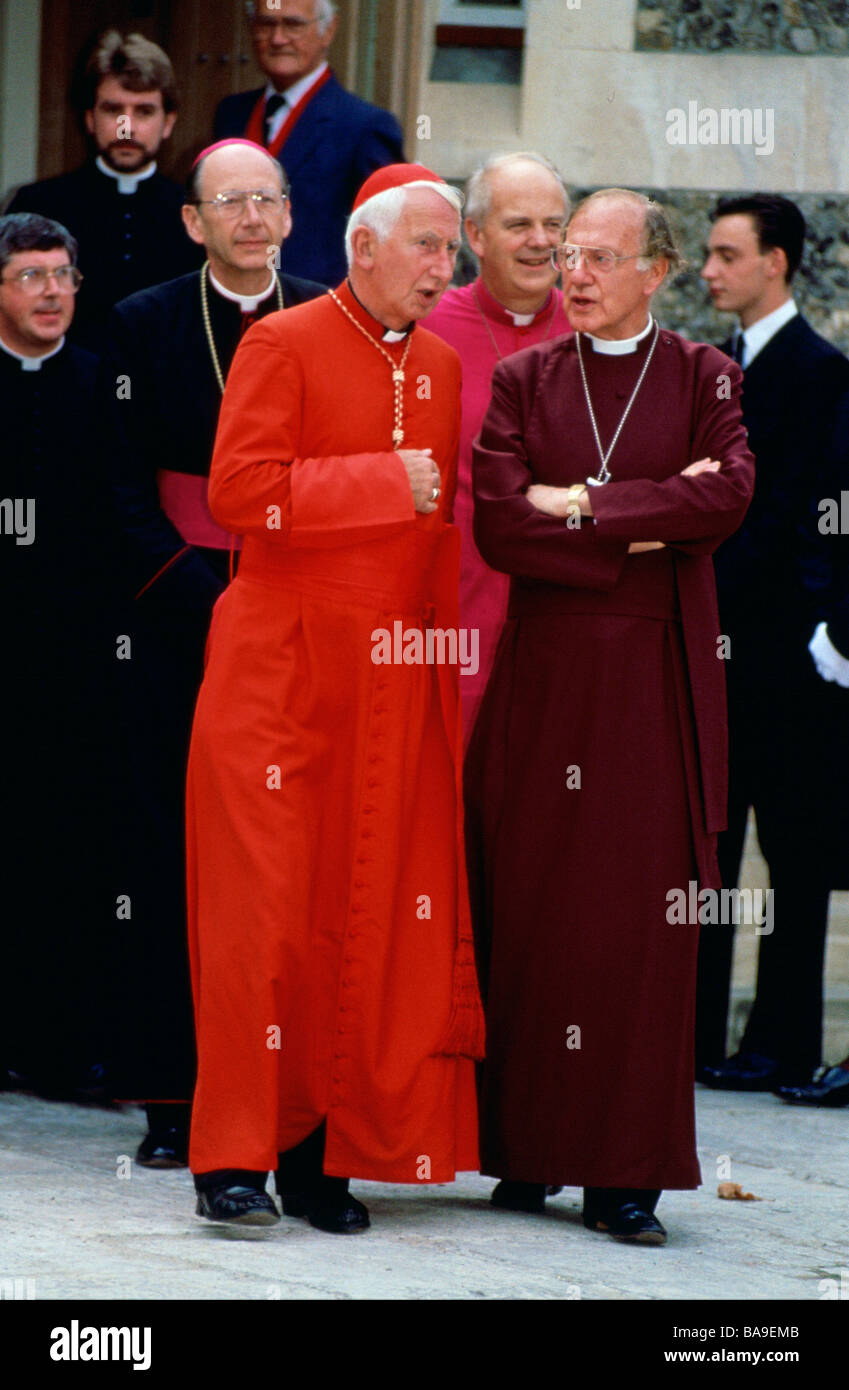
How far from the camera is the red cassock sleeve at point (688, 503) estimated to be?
5215mm

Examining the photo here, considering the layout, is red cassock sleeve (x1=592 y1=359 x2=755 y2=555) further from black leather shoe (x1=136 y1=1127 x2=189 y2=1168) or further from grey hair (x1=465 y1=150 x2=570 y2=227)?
black leather shoe (x1=136 y1=1127 x2=189 y2=1168)

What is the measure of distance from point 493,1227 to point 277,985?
66cm

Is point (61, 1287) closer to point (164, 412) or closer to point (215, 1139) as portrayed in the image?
point (215, 1139)

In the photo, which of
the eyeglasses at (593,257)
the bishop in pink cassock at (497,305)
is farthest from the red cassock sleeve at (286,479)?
the bishop in pink cassock at (497,305)

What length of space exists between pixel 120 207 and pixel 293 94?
0.56 m

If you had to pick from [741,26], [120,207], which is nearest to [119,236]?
[120,207]

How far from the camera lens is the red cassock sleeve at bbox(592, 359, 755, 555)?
17.1 ft

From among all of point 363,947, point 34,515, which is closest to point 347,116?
point 34,515

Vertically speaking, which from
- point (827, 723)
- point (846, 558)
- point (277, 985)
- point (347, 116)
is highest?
point (347, 116)

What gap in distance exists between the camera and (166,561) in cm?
581

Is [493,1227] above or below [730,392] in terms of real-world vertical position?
below

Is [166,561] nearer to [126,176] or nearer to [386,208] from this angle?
[386,208]
